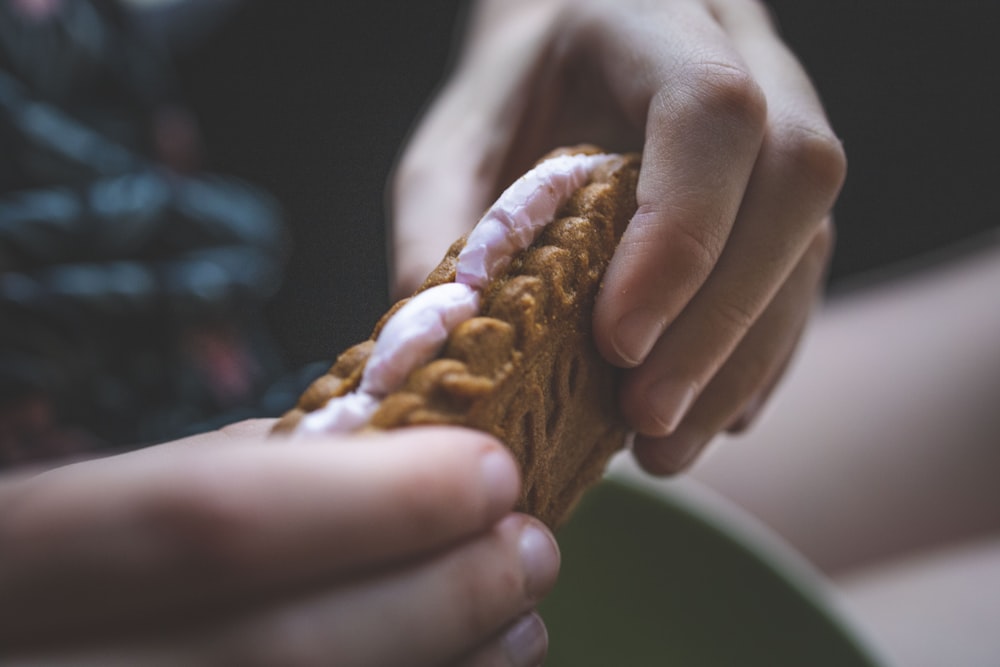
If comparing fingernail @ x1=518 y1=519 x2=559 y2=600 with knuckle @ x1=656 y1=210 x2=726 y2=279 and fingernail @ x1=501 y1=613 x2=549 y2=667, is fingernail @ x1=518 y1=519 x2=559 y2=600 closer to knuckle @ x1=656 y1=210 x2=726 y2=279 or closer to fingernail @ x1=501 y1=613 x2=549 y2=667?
fingernail @ x1=501 y1=613 x2=549 y2=667

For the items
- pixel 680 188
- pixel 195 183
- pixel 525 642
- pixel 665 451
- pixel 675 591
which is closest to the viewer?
pixel 525 642

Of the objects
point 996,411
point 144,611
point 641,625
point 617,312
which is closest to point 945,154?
point 996,411

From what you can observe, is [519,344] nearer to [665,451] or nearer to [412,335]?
Answer: [412,335]

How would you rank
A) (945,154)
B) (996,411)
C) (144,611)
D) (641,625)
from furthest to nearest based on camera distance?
(945,154) < (996,411) < (641,625) < (144,611)

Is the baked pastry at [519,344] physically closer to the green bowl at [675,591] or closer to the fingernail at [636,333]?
the fingernail at [636,333]

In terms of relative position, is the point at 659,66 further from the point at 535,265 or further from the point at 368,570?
the point at 368,570

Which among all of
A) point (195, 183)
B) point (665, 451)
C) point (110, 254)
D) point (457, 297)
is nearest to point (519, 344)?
point (457, 297)
